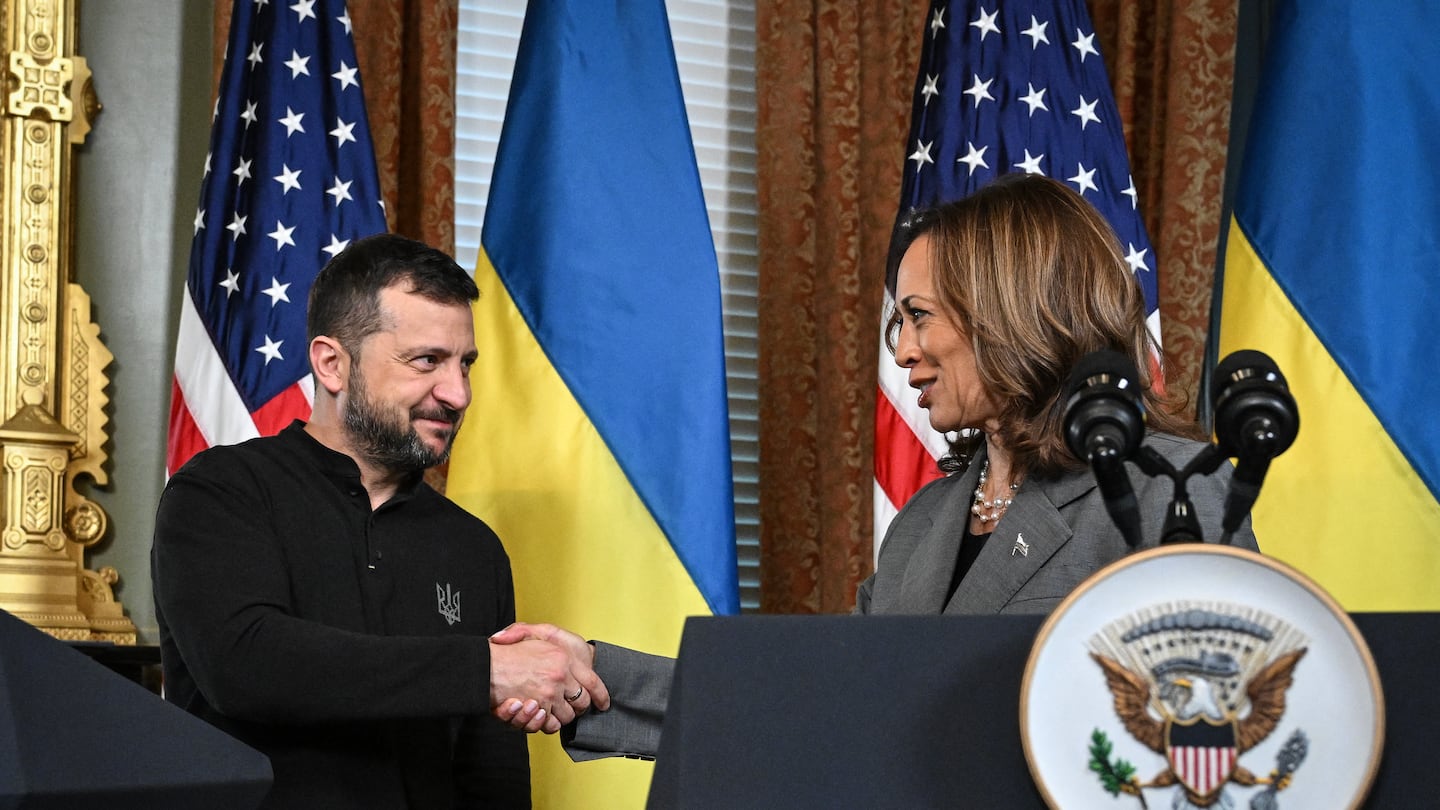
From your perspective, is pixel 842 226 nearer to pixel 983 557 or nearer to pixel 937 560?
pixel 937 560

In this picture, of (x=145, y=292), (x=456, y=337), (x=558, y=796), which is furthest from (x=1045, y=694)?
(x=145, y=292)

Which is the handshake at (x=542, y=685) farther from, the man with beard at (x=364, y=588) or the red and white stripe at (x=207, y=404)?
the red and white stripe at (x=207, y=404)

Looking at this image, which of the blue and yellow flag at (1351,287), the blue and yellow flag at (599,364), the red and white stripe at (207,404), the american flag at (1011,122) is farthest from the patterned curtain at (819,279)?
the red and white stripe at (207,404)

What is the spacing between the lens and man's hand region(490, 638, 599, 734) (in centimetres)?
237

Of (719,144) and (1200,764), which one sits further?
(719,144)

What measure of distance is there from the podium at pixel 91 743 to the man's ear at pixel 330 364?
A: 4.32 feet

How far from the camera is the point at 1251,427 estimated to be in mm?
1192

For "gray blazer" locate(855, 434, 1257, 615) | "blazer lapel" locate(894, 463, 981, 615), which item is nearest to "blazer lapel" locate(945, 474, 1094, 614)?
"gray blazer" locate(855, 434, 1257, 615)

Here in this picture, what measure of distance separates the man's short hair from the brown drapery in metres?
1.51

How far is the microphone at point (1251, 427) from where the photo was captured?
1.19 meters

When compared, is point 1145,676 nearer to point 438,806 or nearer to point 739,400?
point 438,806

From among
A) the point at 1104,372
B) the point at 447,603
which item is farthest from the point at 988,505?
the point at 1104,372

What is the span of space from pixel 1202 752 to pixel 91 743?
1.01 meters

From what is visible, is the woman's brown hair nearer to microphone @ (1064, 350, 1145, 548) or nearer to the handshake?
the handshake
